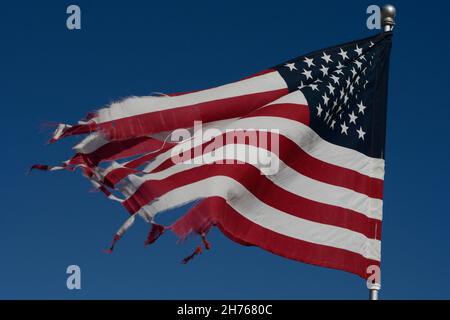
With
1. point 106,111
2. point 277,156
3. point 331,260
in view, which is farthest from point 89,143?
point 331,260

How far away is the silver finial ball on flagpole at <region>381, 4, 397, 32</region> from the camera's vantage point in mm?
12289

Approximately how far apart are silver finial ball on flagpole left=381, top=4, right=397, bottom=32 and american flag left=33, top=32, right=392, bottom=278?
0.11 meters

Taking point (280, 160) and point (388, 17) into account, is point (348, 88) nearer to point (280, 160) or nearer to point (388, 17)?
point (388, 17)

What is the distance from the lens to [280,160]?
37.3 feet

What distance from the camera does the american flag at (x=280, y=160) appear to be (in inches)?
413

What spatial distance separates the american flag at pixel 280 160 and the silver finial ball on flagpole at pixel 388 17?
11 cm

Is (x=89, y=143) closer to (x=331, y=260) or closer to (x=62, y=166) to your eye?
(x=62, y=166)

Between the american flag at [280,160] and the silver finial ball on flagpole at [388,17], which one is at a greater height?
the silver finial ball on flagpole at [388,17]

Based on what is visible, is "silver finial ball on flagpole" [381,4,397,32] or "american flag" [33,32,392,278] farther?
"silver finial ball on flagpole" [381,4,397,32]

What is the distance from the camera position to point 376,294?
10.6 meters

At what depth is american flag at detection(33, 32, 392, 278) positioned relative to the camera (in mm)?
10484

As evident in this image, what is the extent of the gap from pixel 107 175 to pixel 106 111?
0.92m

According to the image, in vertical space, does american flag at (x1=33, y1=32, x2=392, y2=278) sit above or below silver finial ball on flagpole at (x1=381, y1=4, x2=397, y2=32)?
below

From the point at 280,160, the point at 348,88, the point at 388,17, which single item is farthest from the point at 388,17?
the point at 280,160
